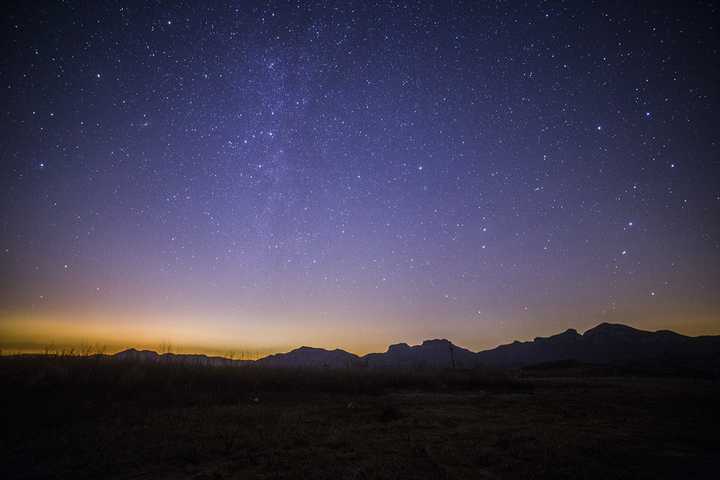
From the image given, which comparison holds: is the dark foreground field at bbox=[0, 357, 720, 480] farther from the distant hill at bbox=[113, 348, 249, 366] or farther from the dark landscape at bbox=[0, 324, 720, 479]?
the distant hill at bbox=[113, 348, 249, 366]

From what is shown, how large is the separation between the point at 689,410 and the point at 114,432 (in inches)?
576

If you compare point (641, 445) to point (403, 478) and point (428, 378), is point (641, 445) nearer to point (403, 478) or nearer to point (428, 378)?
point (403, 478)

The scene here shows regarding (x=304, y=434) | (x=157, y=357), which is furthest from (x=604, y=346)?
(x=304, y=434)

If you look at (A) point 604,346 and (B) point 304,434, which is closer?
(B) point 304,434

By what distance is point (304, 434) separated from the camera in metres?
6.62

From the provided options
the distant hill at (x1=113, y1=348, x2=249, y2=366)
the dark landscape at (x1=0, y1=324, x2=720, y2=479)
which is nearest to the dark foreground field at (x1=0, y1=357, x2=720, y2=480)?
the dark landscape at (x1=0, y1=324, x2=720, y2=479)

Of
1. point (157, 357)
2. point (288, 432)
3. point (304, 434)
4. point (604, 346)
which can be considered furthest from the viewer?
point (604, 346)

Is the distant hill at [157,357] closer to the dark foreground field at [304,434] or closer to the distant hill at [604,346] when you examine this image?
the dark foreground field at [304,434]

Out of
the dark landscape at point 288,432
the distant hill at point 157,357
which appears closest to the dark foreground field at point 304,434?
the dark landscape at point 288,432

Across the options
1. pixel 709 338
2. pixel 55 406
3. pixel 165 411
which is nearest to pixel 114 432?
pixel 165 411

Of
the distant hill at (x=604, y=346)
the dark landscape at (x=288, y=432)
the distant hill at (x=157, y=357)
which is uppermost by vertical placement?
the distant hill at (x=157, y=357)

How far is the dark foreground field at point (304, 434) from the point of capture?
4.54 meters

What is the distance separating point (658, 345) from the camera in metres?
115

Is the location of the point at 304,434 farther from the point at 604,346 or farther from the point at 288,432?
the point at 604,346
